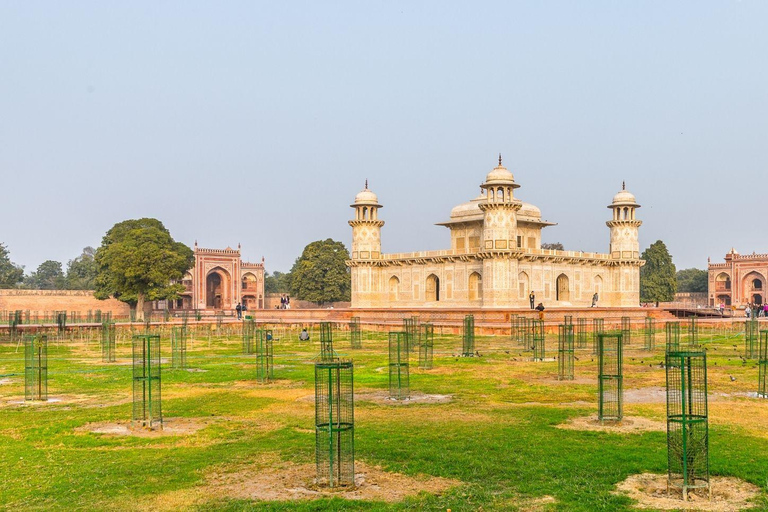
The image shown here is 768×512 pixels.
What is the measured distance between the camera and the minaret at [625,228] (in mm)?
50062

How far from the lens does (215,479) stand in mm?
8562

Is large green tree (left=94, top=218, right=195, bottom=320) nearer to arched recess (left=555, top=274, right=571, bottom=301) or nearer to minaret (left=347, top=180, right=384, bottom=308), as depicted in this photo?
minaret (left=347, top=180, right=384, bottom=308)

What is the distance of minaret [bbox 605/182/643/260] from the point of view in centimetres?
5006

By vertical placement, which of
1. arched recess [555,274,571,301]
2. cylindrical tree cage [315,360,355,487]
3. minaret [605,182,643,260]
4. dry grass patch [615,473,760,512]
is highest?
minaret [605,182,643,260]

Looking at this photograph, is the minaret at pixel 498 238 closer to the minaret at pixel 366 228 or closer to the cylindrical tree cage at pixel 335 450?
the minaret at pixel 366 228

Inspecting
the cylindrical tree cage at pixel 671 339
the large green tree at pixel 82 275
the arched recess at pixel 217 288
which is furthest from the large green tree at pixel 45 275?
the cylindrical tree cage at pixel 671 339

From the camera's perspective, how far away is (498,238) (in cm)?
4312

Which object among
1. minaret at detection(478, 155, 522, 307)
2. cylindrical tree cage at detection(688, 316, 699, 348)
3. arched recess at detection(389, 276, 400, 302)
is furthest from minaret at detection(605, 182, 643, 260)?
cylindrical tree cage at detection(688, 316, 699, 348)

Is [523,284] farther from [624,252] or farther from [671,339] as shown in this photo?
[671,339]

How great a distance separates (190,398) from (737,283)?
224 feet

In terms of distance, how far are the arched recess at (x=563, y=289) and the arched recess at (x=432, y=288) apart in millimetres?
7832

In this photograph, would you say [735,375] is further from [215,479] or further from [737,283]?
[737,283]

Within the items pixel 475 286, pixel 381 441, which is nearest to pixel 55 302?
pixel 475 286

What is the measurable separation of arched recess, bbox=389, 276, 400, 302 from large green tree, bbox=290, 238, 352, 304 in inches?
523
